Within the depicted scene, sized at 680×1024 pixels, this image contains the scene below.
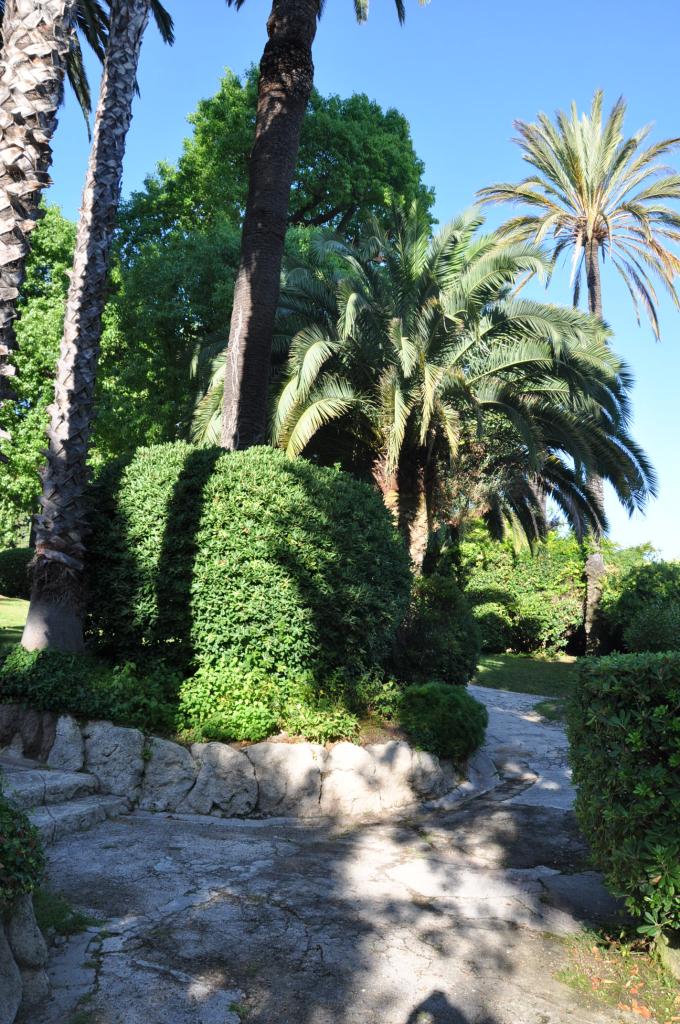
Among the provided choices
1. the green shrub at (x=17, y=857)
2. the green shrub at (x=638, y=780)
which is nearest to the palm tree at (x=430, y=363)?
the green shrub at (x=638, y=780)

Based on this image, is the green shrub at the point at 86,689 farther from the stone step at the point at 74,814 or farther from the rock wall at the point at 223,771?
the stone step at the point at 74,814

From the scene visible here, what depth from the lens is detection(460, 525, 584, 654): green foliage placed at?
1908 cm

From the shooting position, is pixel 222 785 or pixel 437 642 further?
pixel 437 642

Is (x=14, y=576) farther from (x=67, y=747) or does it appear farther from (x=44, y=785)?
(x=44, y=785)

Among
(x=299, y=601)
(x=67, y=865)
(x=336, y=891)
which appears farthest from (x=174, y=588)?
(x=336, y=891)

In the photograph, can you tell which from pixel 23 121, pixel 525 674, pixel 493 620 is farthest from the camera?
pixel 493 620

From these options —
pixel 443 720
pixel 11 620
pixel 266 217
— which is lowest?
pixel 443 720

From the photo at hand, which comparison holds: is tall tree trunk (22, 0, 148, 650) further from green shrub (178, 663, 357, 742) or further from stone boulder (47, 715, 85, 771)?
green shrub (178, 663, 357, 742)

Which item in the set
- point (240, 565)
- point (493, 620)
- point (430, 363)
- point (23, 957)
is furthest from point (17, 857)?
point (493, 620)

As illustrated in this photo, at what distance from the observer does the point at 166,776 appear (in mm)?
6305

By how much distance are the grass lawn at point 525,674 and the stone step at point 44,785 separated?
810cm

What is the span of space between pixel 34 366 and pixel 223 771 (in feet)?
58.2

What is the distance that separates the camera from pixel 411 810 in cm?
657

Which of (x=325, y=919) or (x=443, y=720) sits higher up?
(x=443, y=720)
